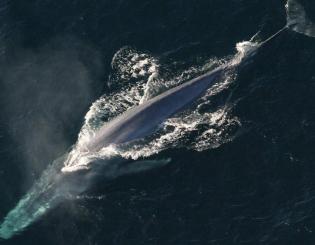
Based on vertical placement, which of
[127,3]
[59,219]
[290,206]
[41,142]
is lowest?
[290,206]

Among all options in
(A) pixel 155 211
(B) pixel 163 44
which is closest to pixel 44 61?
(B) pixel 163 44

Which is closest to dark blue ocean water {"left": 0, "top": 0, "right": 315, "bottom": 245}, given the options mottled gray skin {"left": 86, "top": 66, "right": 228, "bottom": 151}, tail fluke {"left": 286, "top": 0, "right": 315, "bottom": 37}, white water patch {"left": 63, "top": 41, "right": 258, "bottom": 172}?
tail fluke {"left": 286, "top": 0, "right": 315, "bottom": 37}

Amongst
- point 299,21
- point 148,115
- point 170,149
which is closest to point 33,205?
point 148,115

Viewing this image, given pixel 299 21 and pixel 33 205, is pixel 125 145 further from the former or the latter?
pixel 299 21

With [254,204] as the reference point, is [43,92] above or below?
above

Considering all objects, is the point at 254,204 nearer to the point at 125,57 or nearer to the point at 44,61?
the point at 125,57
